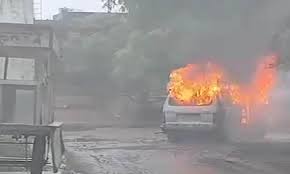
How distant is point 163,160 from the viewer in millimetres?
14812

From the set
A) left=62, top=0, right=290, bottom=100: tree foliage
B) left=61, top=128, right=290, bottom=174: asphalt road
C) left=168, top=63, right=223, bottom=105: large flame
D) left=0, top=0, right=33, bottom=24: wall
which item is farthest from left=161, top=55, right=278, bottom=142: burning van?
left=0, top=0, right=33, bottom=24: wall

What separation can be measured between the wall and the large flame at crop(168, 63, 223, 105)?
4914 millimetres

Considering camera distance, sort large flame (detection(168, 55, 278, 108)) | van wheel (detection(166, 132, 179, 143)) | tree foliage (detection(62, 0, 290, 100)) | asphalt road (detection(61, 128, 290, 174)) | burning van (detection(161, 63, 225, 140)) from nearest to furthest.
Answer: tree foliage (detection(62, 0, 290, 100)) → asphalt road (detection(61, 128, 290, 174)) → burning van (detection(161, 63, 225, 140)) → large flame (detection(168, 55, 278, 108)) → van wheel (detection(166, 132, 179, 143))

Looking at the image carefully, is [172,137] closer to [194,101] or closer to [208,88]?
[194,101]

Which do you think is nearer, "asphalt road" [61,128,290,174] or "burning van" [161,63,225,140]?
"asphalt road" [61,128,290,174]

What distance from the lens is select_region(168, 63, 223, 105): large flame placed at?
62.6 ft

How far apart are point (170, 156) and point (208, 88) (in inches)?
164

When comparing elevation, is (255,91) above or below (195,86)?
below

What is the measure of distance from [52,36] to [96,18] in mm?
29162

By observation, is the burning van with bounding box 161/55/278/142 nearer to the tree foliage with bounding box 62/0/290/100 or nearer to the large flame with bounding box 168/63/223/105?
the large flame with bounding box 168/63/223/105

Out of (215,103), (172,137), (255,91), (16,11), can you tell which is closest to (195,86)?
(215,103)

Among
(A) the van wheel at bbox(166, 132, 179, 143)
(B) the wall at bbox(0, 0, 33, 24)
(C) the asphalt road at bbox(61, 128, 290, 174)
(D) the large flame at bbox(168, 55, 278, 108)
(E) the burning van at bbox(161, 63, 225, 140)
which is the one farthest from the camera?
(B) the wall at bbox(0, 0, 33, 24)

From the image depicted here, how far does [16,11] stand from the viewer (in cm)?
2089

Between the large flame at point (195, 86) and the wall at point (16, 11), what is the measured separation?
4914mm
